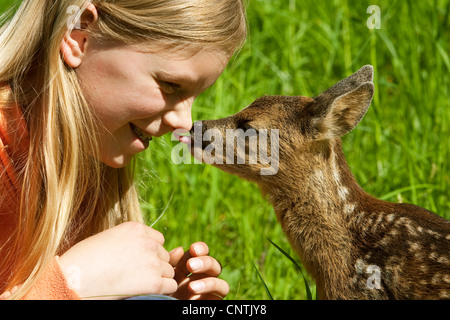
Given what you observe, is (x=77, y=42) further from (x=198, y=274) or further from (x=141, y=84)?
(x=198, y=274)

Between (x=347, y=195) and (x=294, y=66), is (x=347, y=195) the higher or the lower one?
the lower one

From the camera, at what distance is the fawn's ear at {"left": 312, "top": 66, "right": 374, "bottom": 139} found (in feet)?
8.11

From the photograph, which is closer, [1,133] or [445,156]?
[1,133]

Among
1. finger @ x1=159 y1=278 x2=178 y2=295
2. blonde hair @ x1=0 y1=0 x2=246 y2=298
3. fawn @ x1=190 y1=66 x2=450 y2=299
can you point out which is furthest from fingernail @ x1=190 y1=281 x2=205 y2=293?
blonde hair @ x1=0 y1=0 x2=246 y2=298

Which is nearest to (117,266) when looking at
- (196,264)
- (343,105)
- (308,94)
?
(196,264)

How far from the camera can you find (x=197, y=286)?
2.43m

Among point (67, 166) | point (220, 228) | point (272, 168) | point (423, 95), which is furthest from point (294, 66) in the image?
point (67, 166)

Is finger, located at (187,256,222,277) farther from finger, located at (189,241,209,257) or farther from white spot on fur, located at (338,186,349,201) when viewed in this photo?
white spot on fur, located at (338,186,349,201)

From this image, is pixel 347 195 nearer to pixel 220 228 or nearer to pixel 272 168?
pixel 272 168

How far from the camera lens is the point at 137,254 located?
2.26 m

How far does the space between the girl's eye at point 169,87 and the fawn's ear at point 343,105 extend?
0.50 metres
